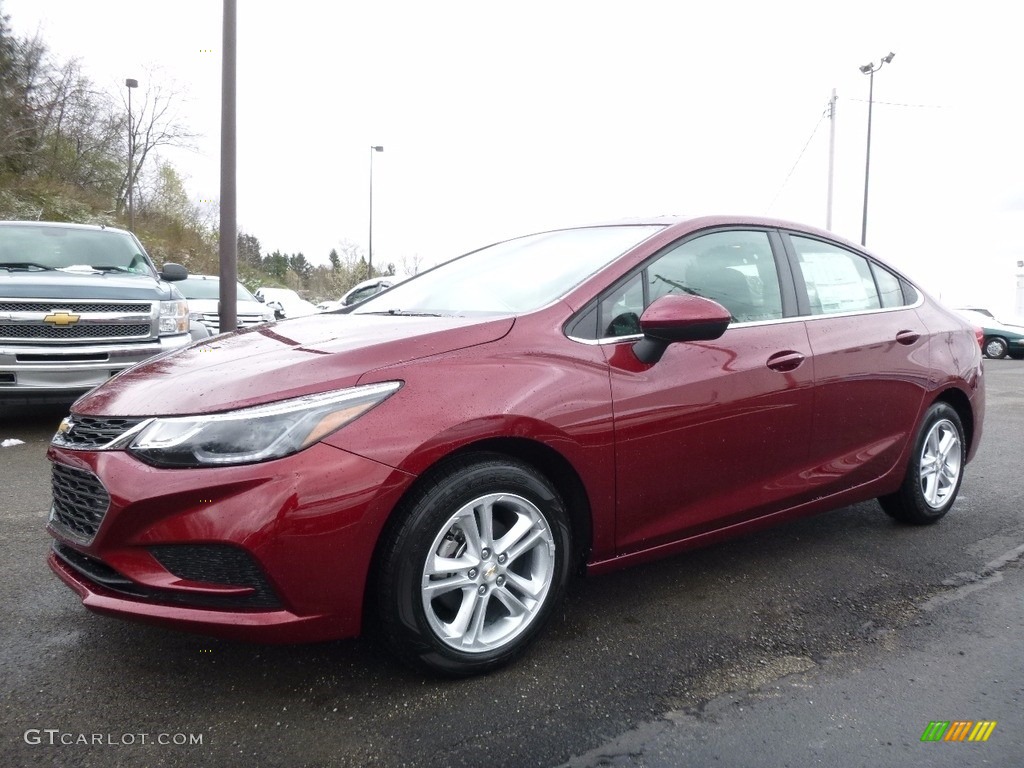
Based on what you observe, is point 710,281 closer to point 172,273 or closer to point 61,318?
point 61,318

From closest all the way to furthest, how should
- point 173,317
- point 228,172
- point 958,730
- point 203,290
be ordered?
point 958,730 < point 173,317 < point 228,172 < point 203,290

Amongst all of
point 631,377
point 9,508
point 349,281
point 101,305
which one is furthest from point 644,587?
point 349,281

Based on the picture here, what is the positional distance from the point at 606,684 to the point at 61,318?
17.4 ft

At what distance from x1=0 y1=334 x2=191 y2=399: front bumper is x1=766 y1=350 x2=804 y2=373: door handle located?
4.34m

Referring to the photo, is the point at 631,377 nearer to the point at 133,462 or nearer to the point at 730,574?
the point at 730,574

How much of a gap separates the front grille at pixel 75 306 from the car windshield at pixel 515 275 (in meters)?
3.49

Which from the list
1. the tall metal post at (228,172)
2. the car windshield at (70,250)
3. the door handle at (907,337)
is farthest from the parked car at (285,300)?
the door handle at (907,337)

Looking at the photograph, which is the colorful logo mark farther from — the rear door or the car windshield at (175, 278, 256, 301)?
the car windshield at (175, 278, 256, 301)

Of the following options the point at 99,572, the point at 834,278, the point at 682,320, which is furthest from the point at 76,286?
the point at 834,278

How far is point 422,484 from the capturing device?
7.38 feet

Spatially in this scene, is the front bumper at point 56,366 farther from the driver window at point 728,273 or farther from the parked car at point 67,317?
the driver window at point 728,273

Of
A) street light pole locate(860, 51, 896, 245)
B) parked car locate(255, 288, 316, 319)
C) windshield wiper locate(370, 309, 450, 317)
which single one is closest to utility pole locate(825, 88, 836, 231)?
street light pole locate(860, 51, 896, 245)

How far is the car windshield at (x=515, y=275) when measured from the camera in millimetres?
2920

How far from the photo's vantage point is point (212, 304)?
13414mm
